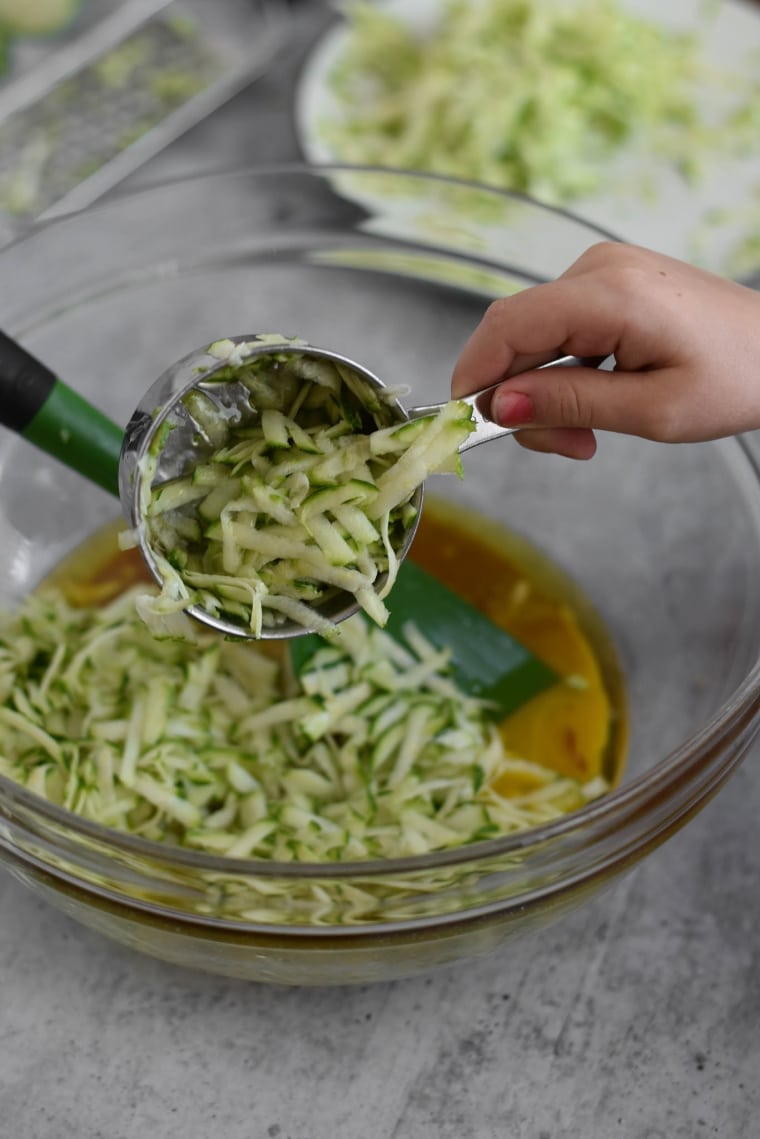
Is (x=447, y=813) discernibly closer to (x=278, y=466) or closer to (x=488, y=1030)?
(x=488, y=1030)

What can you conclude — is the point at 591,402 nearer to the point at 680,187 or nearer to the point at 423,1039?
the point at 423,1039

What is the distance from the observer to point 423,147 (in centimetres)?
241

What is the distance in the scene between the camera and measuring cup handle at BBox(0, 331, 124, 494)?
135 centimetres

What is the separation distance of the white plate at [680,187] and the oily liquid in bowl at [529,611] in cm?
68

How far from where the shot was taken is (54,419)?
1410mm

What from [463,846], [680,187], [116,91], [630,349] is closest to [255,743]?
[463,846]

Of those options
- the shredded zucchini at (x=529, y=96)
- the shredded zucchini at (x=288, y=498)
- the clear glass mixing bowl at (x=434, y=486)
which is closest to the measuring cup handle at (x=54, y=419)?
the shredded zucchini at (x=288, y=498)

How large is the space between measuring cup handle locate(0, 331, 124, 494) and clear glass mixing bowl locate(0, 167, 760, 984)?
261mm

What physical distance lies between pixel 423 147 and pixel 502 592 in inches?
43.4

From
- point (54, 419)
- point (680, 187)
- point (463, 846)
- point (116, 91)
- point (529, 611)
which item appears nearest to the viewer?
point (463, 846)

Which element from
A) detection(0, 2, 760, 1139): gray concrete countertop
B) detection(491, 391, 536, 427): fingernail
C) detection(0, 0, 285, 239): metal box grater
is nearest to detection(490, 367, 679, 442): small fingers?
detection(491, 391, 536, 427): fingernail

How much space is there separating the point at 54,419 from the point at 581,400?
0.64 m

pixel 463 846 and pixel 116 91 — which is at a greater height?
pixel 116 91

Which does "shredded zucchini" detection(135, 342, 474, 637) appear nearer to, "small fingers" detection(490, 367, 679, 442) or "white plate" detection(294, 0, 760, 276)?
"small fingers" detection(490, 367, 679, 442)
